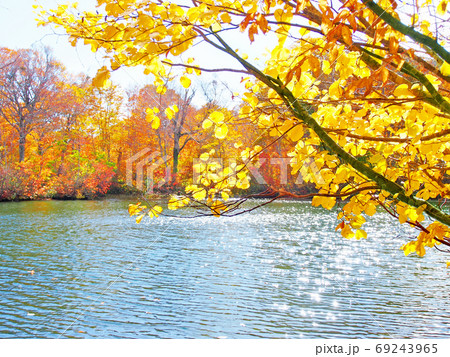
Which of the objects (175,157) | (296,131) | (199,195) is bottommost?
(199,195)

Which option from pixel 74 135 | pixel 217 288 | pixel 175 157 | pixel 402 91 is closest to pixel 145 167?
pixel 175 157

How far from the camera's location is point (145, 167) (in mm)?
31172

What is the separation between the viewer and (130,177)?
28.8 m

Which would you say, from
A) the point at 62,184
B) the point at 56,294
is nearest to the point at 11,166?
the point at 62,184

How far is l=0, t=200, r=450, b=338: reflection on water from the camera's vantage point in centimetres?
421

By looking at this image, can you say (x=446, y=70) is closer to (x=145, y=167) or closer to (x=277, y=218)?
(x=277, y=218)

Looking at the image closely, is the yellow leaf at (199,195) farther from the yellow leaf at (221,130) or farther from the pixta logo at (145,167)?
the pixta logo at (145,167)

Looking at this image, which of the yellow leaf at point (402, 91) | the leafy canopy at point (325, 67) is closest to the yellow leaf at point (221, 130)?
the leafy canopy at point (325, 67)

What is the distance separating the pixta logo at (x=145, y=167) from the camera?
89.5 feet

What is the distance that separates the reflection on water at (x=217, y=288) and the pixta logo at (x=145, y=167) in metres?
17.2

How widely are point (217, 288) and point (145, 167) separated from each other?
26.4 metres

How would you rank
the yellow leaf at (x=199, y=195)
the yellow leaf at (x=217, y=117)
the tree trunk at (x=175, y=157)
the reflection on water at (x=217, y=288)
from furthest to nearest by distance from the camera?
the tree trunk at (x=175, y=157)
the reflection on water at (x=217, y=288)
the yellow leaf at (x=199, y=195)
the yellow leaf at (x=217, y=117)

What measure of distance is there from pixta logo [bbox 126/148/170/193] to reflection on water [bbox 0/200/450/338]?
17.2 metres

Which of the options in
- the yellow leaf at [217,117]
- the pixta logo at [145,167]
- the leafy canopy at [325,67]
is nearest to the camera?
the leafy canopy at [325,67]
